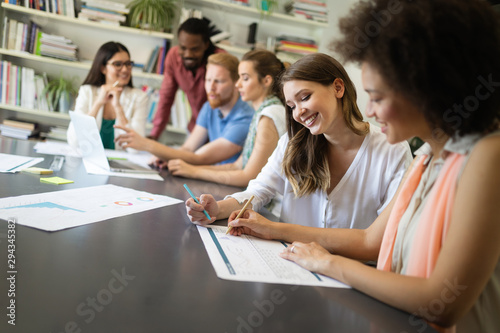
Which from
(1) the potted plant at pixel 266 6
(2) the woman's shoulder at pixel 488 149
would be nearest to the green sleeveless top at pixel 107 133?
(1) the potted plant at pixel 266 6

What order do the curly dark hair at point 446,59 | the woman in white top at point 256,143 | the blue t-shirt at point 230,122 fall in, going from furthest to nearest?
the blue t-shirt at point 230,122 < the woman in white top at point 256,143 < the curly dark hair at point 446,59

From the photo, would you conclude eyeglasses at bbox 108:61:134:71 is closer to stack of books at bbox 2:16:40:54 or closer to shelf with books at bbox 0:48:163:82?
shelf with books at bbox 0:48:163:82

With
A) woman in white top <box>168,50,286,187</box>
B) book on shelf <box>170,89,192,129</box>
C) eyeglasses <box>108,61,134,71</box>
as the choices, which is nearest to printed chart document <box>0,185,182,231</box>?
woman in white top <box>168,50,286,187</box>

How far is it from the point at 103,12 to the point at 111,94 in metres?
0.99

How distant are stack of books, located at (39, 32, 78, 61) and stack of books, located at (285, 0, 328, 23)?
187 cm

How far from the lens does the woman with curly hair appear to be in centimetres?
62

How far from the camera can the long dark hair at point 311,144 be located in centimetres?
127

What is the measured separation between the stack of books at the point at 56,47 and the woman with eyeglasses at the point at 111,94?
2.15 ft

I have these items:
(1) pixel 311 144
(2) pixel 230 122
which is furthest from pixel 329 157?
(2) pixel 230 122

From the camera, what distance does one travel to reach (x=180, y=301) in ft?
2.07

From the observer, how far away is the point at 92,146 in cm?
175

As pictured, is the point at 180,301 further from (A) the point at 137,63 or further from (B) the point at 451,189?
→ (A) the point at 137,63

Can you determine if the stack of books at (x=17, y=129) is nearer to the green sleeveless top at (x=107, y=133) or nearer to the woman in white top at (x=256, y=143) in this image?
the green sleeveless top at (x=107, y=133)

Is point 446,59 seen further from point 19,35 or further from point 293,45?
point 19,35
